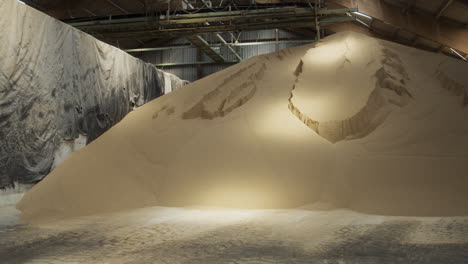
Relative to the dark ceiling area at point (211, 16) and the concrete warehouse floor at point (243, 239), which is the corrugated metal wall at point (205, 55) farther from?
the concrete warehouse floor at point (243, 239)

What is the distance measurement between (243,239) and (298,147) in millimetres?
1993

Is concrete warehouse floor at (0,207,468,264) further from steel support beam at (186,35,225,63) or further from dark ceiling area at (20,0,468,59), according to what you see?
steel support beam at (186,35,225,63)

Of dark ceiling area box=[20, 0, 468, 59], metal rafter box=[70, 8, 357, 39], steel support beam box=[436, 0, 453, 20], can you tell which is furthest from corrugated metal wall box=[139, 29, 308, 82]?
metal rafter box=[70, 8, 357, 39]

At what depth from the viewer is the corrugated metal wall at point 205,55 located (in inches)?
649

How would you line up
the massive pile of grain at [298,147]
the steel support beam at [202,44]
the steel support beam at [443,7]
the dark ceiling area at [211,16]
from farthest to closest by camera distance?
1. the steel support beam at [202,44]
2. the steel support beam at [443,7]
3. the dark ceiling area at [211,16]
4. the massive pile of grain at [298,147]

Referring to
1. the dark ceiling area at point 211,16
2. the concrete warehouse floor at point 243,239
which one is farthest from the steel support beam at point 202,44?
the concrete warehouse floor at point 243,239

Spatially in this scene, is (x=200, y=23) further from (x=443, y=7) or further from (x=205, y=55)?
(x=205, y=55)

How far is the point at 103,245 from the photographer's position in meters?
2.23

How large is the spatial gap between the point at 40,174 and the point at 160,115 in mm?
1948

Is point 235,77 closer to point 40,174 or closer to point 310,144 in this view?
point 310,144

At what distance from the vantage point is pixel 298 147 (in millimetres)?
4098

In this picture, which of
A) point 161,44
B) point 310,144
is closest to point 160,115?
point 310,144

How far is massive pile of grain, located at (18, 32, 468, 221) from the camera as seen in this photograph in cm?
349

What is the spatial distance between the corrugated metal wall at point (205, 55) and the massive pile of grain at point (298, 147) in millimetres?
10797
